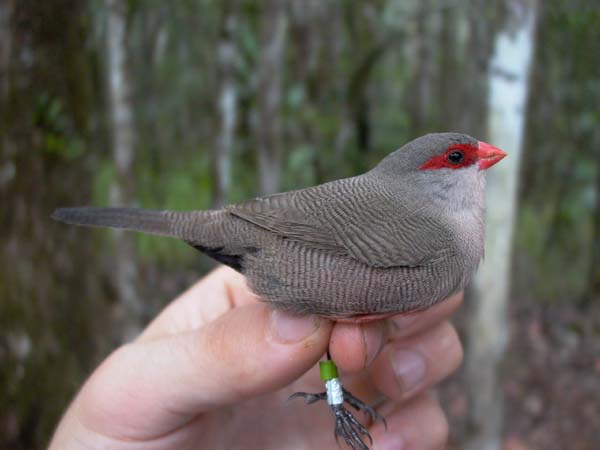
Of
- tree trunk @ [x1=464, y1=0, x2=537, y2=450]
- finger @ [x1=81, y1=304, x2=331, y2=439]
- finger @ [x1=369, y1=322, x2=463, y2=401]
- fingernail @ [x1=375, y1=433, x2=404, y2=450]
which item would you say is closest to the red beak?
finger @ [x1=369, y1=322, x2=463, y2=401]

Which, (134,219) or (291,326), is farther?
(134,219)

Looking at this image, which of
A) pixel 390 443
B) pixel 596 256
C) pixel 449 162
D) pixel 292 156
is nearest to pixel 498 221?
pixel 449 162

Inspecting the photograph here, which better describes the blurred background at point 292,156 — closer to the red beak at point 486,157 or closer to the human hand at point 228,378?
the red beak at point 486,157

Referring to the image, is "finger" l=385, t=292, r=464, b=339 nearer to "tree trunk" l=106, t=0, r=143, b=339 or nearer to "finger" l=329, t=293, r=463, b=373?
"finger" l=329, t=293, r=463, b=373

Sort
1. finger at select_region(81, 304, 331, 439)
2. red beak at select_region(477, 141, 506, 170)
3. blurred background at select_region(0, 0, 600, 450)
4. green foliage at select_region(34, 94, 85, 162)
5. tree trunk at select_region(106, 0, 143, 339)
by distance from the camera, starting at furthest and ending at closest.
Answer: tree trunk at select_region(106, 0, 143, 339), green foliage at select_region(34, 94, 85, 162), blurred background at select_region(0, 0, 600, 450), red beak at select_region(477, 141, 506, 170), finger at select_region(81, 304, 331, 439)

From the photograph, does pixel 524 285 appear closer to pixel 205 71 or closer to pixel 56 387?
pixel 56 387

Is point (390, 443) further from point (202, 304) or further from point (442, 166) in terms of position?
point (442, 166)

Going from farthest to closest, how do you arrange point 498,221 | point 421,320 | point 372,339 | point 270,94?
1. point 270,94
2. point 498,221
3. point 421,320
4. point 372,339
